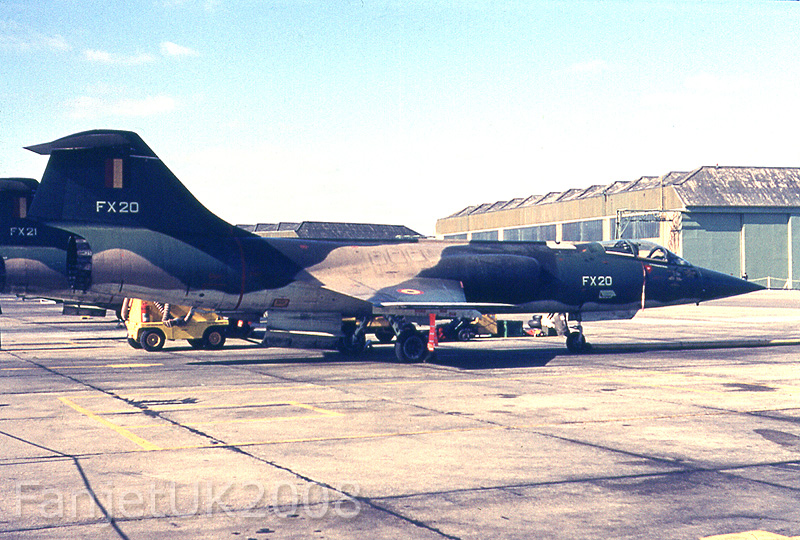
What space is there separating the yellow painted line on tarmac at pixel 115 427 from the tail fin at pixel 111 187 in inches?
252

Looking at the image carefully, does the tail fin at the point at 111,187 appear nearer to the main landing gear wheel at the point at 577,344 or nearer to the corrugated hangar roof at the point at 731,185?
the main landing gear wheel at the point at 577,344

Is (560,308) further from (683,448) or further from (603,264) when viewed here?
(683,448)

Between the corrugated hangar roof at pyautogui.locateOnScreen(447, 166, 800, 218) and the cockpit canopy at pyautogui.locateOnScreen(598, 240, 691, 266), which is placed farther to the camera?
the corrugated hangar roof at pyautogui.locateOnScreen(447, 166, 800, 218)

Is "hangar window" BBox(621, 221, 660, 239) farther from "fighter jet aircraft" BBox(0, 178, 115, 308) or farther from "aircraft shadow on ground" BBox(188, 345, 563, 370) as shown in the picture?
"fighter jet aircraft" BBox(0, 178, 115, 308)

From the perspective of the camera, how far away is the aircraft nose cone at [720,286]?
92.5 ft

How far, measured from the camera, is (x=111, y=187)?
70.0 ft

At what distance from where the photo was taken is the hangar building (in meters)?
92.4

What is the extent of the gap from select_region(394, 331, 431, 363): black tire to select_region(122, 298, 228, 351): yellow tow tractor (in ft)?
24.4

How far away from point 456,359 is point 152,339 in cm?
1048

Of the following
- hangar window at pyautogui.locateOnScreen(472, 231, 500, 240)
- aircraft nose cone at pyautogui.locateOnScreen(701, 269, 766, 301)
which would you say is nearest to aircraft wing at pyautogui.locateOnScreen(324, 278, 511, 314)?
aircraft nose cone at pyautogui.locateOnScreen(701, 269, 766, 301)

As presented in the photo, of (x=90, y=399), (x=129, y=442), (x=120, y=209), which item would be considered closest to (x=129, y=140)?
(x=120, y=209)

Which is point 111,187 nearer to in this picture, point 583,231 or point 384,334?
point 384,334

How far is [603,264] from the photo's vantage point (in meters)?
27.1

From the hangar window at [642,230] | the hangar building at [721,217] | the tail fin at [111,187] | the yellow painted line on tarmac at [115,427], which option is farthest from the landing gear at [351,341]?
the hangar window at [642,230]
